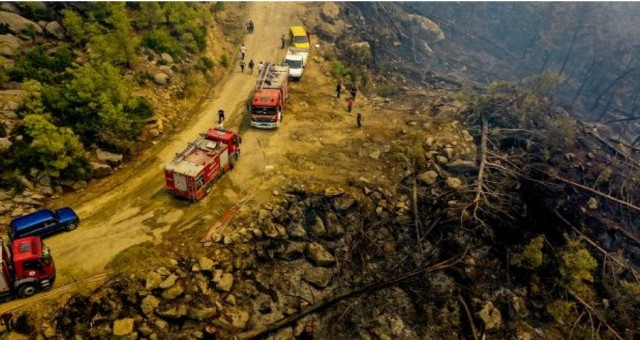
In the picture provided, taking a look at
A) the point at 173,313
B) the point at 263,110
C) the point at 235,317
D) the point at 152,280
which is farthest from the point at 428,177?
the point at 152,280

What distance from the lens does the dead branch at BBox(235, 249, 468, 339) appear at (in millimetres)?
20572

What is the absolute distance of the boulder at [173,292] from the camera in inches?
798

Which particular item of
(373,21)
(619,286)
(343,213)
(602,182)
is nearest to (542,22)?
(373,21)

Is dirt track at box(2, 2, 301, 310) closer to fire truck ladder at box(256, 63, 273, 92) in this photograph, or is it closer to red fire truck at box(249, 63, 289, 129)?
red fire truck at box(249, 63, 289, 129)

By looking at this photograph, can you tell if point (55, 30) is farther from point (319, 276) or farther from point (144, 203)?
point (319, 276)

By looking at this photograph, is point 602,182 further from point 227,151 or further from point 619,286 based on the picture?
point 227,151

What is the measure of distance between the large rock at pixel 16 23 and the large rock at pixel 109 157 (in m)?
13.5

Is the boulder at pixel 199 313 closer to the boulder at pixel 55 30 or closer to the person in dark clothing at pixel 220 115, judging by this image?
the person in dark clothing at pixel 220 115

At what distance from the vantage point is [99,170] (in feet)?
86.8

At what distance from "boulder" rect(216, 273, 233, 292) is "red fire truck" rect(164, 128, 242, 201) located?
5.60 metres

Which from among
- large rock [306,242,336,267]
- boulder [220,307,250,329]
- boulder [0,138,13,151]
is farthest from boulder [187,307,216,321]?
Answer: boulder [0,138,13,151]

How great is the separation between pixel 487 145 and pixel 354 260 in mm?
15559

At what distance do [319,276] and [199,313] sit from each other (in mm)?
6832

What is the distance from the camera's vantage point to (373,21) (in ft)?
202
